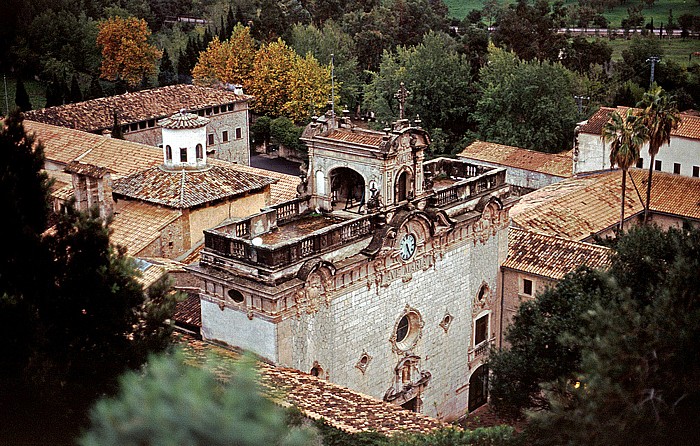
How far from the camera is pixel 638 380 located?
52.0 feet

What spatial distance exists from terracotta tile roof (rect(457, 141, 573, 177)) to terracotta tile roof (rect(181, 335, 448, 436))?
27.7m

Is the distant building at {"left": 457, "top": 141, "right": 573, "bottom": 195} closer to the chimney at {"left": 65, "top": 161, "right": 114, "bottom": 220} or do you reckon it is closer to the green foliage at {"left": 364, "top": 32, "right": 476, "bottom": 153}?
the green foliage at {"left": 364, "top": 32, "right": 476, "bottom": 153}

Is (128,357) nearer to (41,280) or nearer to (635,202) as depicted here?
(41,280)

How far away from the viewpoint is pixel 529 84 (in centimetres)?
5734

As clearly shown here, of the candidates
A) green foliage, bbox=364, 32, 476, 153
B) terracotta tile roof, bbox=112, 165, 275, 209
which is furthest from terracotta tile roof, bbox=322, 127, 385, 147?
green foliage, bbox=364, 32, 476, 153

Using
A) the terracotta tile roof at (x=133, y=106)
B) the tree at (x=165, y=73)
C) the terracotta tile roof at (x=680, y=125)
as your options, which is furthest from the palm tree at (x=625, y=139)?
the tree at (x=165, y=73)

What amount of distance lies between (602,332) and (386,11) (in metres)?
64.3

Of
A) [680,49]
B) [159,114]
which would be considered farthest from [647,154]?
[159,114]

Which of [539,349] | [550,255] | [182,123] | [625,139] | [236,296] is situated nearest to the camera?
[236,296]

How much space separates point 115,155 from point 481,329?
16275 mm

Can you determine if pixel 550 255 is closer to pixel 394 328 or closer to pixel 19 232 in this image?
pixel 394 328

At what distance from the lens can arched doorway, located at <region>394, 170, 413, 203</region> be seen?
27.1m

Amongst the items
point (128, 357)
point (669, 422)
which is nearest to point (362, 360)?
point (128, 357)

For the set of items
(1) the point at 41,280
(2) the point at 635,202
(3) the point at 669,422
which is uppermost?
(1) the point at 41,280
